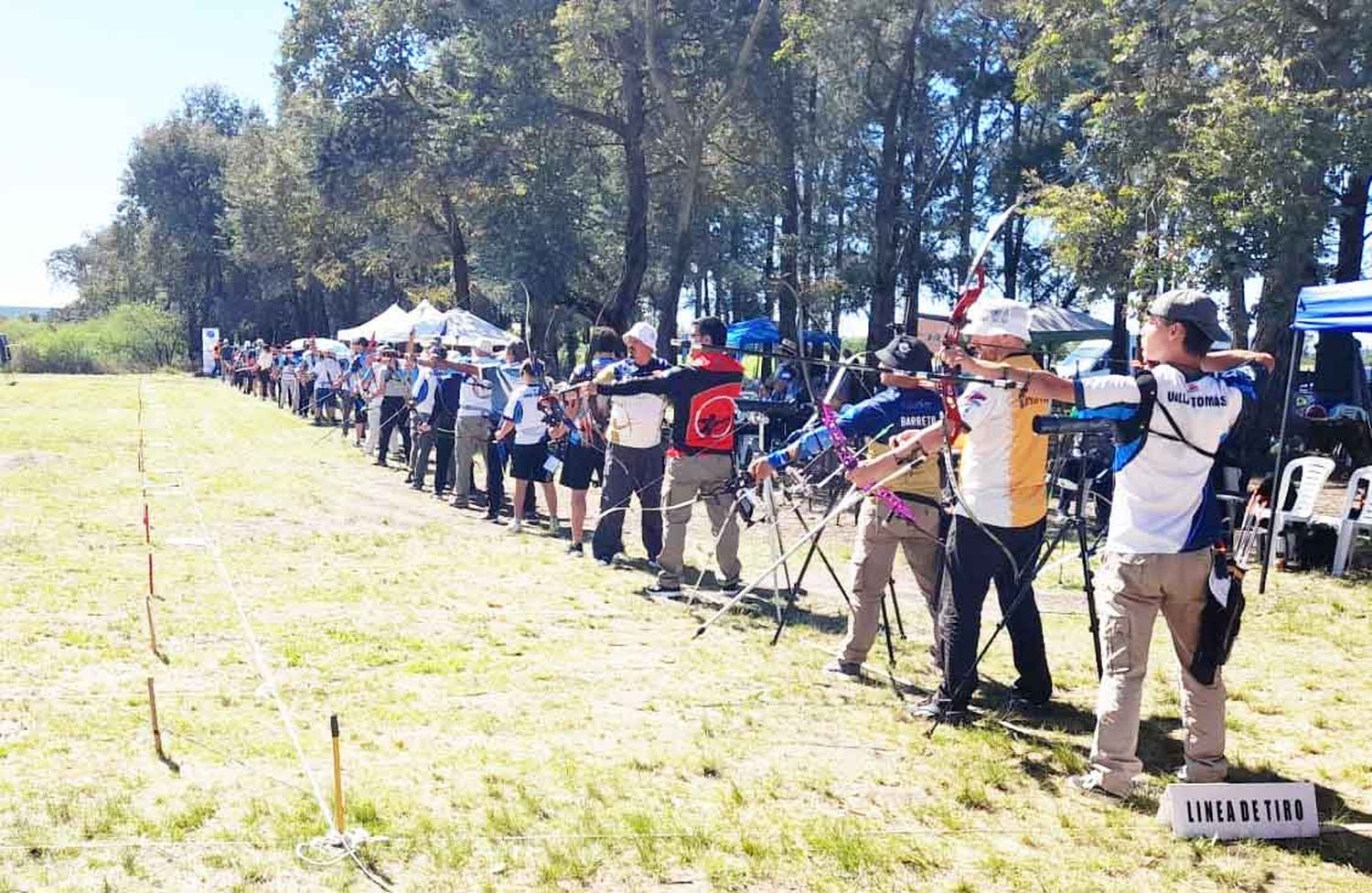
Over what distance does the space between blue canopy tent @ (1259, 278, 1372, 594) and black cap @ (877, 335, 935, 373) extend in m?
4.56

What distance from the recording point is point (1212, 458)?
457 cm

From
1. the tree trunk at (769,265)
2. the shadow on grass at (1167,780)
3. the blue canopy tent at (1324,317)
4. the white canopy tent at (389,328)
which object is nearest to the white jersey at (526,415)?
the shadow on grass at (1167,780)

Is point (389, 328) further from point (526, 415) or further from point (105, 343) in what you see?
point (105, 343)

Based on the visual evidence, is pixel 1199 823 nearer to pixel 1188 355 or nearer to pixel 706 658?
pixel 1188 355

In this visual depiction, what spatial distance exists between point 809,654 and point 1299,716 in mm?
2642

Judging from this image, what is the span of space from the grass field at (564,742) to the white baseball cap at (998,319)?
1900 mm

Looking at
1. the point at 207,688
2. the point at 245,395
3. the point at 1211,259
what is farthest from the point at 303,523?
the point at 245,395

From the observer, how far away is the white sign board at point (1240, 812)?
174 inches

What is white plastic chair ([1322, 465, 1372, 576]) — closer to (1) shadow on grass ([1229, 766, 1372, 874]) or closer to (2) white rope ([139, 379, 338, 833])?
(1) shadow on grass ([1229, 766, 1372, 874])

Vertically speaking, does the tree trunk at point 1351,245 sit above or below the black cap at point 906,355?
above

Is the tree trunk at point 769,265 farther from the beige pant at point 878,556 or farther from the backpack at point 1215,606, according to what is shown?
the backpack at point 1215,606

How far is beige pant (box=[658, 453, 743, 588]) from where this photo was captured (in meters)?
8.73

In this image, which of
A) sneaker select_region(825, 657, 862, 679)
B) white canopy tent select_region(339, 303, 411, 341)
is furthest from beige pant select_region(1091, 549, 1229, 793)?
white canopy tent select_region(339, 303, 411, 341)

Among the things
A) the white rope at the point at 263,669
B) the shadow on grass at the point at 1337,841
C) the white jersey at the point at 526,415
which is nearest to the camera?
the shadow on grass at the point at 1337,841
